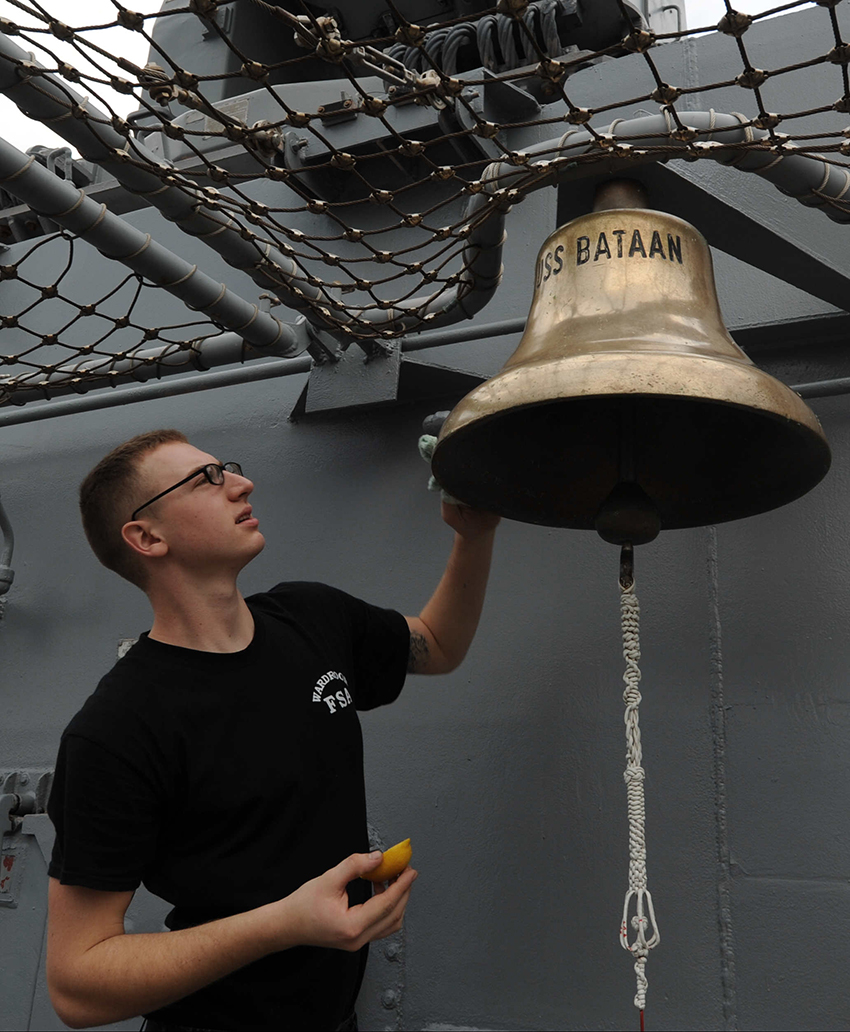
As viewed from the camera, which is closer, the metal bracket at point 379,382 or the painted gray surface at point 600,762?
the painted gray surface at point 600,762

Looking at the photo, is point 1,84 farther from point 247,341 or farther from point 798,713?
point 798,713

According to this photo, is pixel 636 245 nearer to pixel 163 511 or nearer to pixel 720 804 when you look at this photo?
pixel 163 511

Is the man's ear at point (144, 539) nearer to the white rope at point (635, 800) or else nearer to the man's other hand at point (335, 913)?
the man's other hand at point (335, 913)

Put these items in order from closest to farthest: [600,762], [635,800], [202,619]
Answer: [635,800], [202,619], [600,762]

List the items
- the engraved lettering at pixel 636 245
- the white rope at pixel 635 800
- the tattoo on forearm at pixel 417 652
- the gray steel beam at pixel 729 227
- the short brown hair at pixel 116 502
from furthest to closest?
1. the tattoo on forearm at pixel 417 652
2. the short brown hair at pixel 116 502
3. the gray steel beam at pixel 729 227
4. the engraved lettering at pixel 636 245
5. the white rope at pixel 635 800

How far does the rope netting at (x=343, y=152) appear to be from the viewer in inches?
59.1

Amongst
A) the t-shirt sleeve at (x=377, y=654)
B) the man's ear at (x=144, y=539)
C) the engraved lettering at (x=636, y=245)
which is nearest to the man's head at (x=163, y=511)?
the man's ear at (x=144, y=539)

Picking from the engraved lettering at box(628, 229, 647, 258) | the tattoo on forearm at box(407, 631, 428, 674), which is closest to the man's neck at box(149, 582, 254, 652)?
the tattoo on forearm at box(407, 631, 428, 674)

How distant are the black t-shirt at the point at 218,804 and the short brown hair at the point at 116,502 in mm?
175

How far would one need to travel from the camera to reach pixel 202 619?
171cm

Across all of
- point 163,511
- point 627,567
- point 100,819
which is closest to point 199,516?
point 163,511

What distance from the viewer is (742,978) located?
1879 millimetres

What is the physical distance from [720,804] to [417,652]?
0.68 metres

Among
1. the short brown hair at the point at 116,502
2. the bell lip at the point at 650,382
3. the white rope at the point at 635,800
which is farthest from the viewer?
the short brown hair at the point at 116,502
